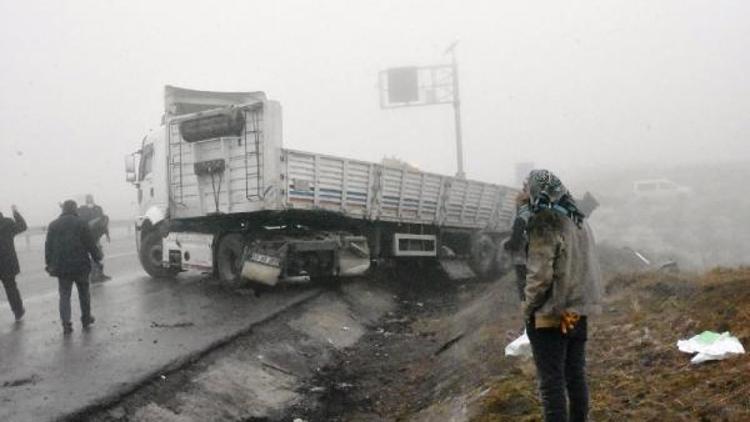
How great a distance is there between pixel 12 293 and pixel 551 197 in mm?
8408

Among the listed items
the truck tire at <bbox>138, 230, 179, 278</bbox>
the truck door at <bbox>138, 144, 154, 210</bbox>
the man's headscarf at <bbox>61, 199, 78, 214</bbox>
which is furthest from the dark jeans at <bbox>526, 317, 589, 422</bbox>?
the truck tire at <bbox>138, 230, 179, 278</bbox>

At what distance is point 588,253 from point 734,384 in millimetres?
1384

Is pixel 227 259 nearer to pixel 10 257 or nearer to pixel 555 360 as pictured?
pixel 10 257

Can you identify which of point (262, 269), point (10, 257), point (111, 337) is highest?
point (10, 257)

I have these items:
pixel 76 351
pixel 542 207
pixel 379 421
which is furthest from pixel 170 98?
pixel 542 207

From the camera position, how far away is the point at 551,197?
3965 mm

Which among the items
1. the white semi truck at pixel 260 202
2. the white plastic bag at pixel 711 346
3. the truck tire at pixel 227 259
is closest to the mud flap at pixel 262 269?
the white semi truck at pixel 260 202

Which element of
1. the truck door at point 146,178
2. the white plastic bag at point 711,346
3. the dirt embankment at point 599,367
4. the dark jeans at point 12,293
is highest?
the truck door at point 146,178

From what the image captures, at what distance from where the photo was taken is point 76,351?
781 centimetres

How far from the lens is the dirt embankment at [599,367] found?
15.2 ft

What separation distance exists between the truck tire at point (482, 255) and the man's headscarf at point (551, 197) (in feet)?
41.5

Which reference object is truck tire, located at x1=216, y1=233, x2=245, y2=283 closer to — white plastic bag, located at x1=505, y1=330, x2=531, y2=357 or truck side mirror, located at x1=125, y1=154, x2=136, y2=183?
truck side mirror, located at x1=125, y1=154, x2=136, y2=183

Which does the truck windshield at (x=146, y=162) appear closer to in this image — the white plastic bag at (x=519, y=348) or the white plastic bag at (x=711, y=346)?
the white plastic bag at (x=519, y=348)

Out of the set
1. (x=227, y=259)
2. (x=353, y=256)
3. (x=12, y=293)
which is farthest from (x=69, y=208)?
(x=353, y=256)
